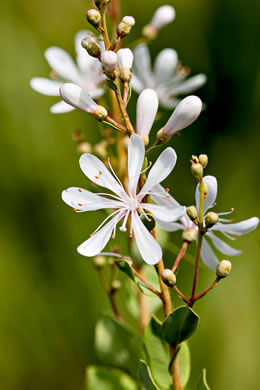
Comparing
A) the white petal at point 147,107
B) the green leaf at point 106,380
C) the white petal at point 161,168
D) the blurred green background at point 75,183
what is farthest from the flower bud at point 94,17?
the blurred green background at point 75,183

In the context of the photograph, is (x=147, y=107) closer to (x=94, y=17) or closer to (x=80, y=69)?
(x=94, y=17)

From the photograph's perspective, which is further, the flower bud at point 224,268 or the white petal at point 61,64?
the white petal at point 61,64

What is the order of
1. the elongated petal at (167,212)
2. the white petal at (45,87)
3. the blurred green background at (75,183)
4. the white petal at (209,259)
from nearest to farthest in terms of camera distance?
the elongated petal at (167,212)
the white petal at (209,259)
the white petal at (45,87)
the blurred green background at (75,183)

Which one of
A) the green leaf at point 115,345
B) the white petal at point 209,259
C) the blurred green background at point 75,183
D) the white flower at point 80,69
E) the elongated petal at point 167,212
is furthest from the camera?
the blurred green background at point 75,183

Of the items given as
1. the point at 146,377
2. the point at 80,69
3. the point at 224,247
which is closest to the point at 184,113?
the point at 224,247

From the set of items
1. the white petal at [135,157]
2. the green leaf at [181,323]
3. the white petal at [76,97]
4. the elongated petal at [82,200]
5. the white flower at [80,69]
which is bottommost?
the green leaf at [181,323]

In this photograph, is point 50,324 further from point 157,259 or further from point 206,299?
point 157,259

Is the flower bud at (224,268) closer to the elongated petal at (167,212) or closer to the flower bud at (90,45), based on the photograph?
the elongated petal at (167,212)

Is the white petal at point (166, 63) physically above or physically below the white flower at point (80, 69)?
below
